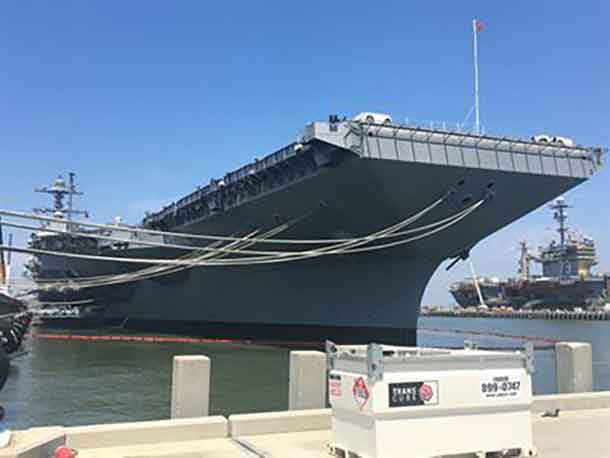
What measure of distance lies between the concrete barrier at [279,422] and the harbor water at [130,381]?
7.64ft

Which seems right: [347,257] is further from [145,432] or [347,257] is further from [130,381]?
[145,432]

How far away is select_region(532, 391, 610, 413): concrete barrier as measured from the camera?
284 inches

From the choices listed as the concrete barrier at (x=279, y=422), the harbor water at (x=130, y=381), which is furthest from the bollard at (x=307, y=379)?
the harbor water at (x=130, y=381)

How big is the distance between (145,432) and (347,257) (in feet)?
53.1

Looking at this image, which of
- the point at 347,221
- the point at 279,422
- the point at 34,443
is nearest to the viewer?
the point at 34,443

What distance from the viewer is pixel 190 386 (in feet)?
21.0

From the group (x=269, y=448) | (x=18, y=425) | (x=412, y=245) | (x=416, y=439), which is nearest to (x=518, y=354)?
(x=416, y=439)

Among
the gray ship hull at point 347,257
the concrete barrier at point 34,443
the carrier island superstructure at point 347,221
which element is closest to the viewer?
the concrete barrier at point 34,443

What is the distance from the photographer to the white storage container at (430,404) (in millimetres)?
4656

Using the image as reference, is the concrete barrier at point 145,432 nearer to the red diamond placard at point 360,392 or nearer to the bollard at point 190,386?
the bollard at point 190,386

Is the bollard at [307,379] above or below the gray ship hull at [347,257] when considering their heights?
below

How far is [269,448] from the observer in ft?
18.3

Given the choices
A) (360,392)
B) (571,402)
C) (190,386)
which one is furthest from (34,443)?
(571,402)

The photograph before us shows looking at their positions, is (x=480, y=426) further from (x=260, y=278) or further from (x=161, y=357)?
(x=260, y=278)
